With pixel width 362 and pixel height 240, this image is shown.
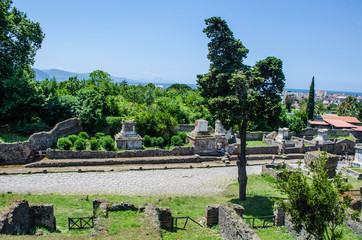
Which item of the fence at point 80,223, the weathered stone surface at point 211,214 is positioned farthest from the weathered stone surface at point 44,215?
the weathered stone surface at point 211,214

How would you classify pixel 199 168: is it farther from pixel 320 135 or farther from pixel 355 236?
pixel 320 135

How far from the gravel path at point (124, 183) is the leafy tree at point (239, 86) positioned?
A: 3936 mm

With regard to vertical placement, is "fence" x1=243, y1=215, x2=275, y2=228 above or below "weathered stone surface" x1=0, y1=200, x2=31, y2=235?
below

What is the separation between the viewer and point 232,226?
10.1 m

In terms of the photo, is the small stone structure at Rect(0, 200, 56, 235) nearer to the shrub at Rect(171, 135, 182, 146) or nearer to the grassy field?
the grassy field

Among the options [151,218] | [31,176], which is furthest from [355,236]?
[31,176]

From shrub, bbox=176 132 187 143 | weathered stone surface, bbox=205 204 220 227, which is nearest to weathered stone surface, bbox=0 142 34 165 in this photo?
shrub, bbox=176 132 187 143

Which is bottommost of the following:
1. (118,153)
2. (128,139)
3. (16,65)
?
(118,153)

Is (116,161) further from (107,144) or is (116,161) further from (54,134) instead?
(54,134)

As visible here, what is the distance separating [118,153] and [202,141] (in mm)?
8384

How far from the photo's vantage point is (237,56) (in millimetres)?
18422

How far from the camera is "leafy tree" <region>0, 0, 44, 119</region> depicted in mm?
24531

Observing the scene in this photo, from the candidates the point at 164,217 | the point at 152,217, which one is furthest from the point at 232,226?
the point at 152,217

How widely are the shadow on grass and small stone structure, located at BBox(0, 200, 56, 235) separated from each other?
9.52m
